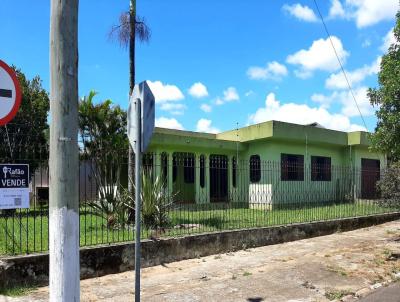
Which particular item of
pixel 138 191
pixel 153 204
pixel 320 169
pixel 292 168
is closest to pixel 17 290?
pixel 138 191

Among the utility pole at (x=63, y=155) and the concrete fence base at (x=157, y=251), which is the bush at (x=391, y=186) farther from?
the utility pole at (x=63, y=155)

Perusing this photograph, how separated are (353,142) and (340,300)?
17560mm

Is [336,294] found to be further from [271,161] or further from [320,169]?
[320,169]

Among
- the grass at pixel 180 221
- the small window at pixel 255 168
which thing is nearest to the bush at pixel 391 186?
the grass at pixel 180 221

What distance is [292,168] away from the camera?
1981 centimetres

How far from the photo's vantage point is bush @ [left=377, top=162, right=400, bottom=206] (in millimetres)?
17373

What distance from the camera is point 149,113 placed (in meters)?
4.48

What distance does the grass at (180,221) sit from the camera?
7.94 metres

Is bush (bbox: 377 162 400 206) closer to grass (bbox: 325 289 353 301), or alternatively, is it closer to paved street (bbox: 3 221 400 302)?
paved street (bbox: 3 221 400 302)

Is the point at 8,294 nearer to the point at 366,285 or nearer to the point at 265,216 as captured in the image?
the point at 366,285

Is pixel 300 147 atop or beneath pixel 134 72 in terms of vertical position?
beneath


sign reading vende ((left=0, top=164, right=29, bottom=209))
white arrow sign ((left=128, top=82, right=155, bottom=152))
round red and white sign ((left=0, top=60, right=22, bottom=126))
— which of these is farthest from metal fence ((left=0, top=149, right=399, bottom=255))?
round red and white sign ((left=0, top=60, right=22, bottom=126))

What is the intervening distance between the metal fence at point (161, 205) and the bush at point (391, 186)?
29 cm


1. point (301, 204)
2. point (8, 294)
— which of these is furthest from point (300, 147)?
point (8, 294)
